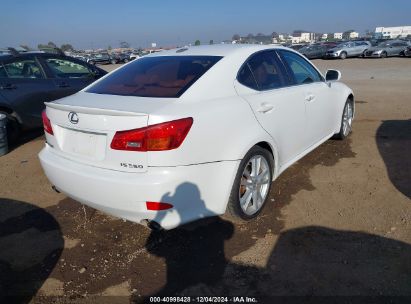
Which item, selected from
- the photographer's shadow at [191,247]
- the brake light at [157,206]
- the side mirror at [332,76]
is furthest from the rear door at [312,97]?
the brake light at [157,206]

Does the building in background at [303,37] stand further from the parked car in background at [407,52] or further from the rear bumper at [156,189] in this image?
the rear bumper at [156,189]

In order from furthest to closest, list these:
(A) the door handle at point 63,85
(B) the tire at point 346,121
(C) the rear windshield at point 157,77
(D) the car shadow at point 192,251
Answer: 1. (A) the door handle at point 63,85
2. (B) the tire at point 346,121
3. (C) the rear windshield at point 157,77
4. (D) the car shadow at point 192,251

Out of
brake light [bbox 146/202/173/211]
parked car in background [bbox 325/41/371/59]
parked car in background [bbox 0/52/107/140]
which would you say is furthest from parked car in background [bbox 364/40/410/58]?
brake light [bbox 146/202/173/211]

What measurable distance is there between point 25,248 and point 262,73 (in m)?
2.77

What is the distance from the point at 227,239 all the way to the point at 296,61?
8.01 feet

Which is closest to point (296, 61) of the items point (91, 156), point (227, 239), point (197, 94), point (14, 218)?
point (197, 94)

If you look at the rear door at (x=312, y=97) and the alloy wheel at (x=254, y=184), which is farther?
the rear door at (x=312, y=97)

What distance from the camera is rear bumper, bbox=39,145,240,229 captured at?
272 centimetres

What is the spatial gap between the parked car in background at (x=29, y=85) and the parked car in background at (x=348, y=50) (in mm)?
28297

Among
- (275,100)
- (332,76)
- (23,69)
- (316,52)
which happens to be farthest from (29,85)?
(316,52)

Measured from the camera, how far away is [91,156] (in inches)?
117

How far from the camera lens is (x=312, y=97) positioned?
14.7 ft

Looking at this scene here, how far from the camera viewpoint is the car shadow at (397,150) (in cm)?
444

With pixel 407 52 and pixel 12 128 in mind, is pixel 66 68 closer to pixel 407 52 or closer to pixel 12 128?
pixel 12 128
